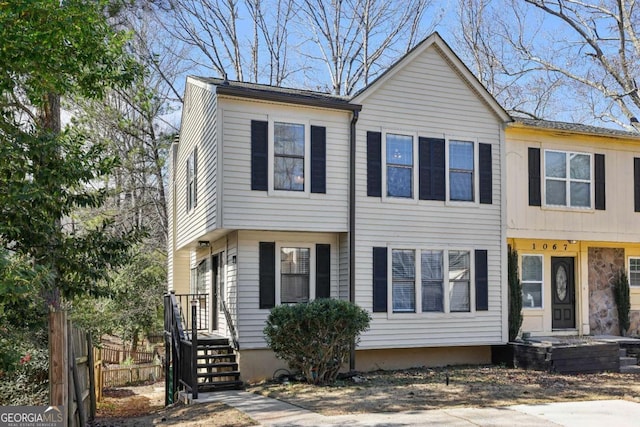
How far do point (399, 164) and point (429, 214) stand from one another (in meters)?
1.35

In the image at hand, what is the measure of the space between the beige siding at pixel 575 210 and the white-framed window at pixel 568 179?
17cm

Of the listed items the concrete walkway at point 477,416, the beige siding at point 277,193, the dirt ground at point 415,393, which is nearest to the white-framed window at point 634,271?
the dirt ground at point 415,393

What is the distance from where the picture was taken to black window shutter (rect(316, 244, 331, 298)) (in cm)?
1467

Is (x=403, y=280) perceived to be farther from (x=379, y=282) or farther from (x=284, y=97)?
(x=284, y=97)

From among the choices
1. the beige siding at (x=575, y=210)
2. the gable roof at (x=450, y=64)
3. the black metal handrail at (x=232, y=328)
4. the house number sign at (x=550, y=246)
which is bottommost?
the black metal handrail at (x=232, y=328)

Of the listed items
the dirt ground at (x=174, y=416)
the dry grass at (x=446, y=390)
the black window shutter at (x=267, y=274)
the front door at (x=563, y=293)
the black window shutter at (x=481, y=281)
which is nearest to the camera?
the dirt ground at (x=174, y=416)

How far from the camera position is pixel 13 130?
854cm

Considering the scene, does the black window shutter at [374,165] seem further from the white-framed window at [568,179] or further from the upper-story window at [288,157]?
the white-framed window at [568,179]

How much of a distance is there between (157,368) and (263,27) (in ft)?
57.1

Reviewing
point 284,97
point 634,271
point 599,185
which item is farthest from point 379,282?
point 634,271

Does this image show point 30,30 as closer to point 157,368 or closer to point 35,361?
point 35,361

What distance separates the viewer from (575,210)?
55.5 ft

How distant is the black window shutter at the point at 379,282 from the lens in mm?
14719

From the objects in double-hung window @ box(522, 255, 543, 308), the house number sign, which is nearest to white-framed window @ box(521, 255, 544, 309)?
double-hung window @ box(522, 255, 543, 308)
